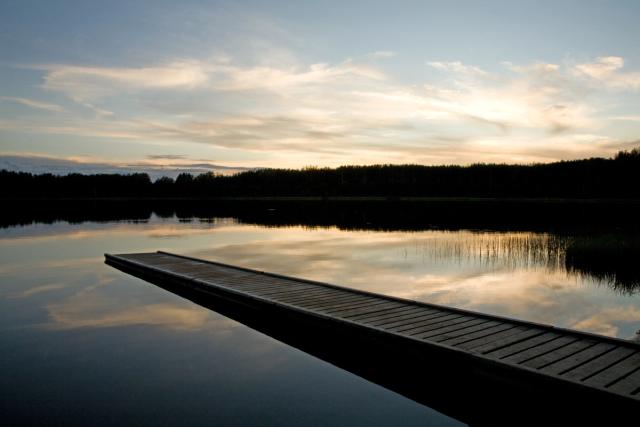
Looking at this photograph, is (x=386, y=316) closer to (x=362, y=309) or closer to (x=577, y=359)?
(x=362, y=309)

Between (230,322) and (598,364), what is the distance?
633 cm

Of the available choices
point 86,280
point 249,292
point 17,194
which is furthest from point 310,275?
point 17,194

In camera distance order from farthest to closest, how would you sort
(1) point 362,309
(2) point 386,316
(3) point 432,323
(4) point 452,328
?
1. (1) point 362,309
2. (2) point 386,316
3. (3) point 432,323
4. (4) point 452,328

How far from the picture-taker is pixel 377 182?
4941 inches

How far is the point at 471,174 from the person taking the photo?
4532 inches

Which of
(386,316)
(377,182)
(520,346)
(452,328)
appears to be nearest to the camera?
(520,346)

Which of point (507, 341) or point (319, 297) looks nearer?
point (507, 341)

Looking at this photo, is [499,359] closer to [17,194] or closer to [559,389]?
[559,389]

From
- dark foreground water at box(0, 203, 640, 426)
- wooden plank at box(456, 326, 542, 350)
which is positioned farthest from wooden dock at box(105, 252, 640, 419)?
dark foreground water at box(0, 203, 640, 426)

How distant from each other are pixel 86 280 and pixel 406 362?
35.9 feet

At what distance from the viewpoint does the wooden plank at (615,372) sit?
480 centimetres

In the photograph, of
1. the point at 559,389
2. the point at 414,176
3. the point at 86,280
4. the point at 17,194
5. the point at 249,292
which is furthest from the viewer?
the point at 414,176

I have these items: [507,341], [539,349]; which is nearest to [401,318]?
[507,341]

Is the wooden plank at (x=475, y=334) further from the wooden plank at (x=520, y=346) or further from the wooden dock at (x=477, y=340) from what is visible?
the wooden plank at (x=520, y=346)
